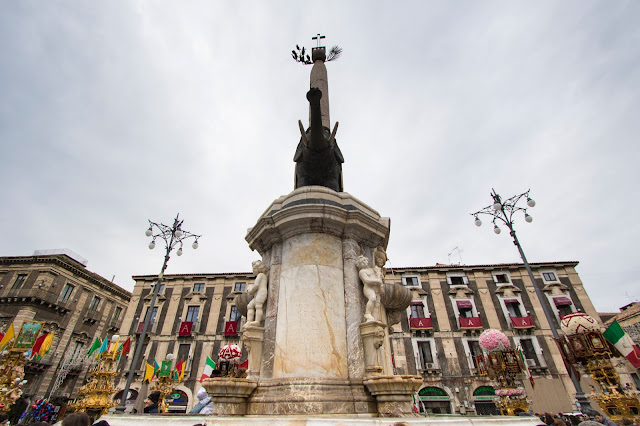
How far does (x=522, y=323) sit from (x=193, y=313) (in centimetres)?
2770

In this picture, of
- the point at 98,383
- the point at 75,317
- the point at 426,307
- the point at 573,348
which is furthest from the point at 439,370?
the point at 75,317

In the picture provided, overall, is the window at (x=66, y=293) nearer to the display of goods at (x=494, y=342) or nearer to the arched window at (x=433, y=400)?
the arched window at (x=433, y=400)

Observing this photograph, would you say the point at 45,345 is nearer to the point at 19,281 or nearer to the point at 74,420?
the point at 74,420

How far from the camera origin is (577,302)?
1081 inches

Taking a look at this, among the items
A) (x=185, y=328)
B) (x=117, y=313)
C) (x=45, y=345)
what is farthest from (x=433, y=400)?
(x=117, y=313)

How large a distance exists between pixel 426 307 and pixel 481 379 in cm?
631

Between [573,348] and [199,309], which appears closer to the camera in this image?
[573,348]

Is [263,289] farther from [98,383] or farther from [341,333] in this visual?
[98,383]

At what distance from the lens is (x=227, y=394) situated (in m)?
4.35

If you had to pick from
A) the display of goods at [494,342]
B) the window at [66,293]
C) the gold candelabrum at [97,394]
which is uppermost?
the window at [66,293]

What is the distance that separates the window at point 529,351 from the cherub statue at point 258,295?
27.6 m

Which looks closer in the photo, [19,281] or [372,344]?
[372,344]

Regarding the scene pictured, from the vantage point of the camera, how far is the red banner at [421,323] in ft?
87.6

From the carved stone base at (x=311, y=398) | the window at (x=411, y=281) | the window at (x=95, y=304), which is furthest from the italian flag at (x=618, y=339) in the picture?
the window at (x=95, y=304)
